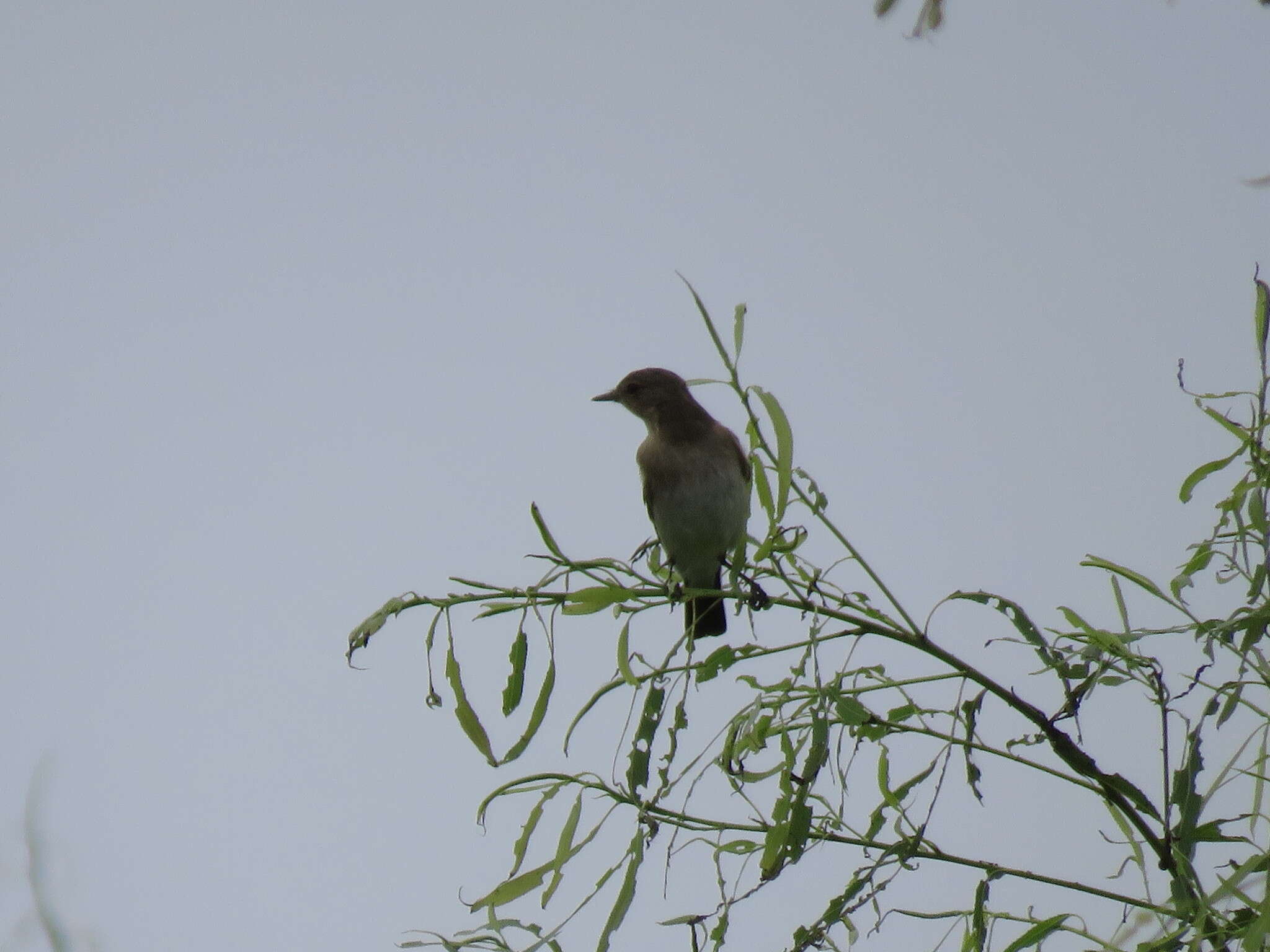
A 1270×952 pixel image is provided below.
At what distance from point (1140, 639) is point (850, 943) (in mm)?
645

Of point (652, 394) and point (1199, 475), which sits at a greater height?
point (652, 394)

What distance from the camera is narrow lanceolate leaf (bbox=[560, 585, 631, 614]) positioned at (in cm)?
191

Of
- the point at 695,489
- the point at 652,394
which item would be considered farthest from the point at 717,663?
the point at 652,394

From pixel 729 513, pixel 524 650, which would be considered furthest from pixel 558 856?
pixel 729 513

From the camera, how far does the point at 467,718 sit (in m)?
1.95

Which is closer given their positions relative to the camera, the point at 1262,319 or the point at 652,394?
the point at 1262,319

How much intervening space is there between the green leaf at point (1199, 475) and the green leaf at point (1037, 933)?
0.70 m

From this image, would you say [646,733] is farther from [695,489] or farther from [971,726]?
A: [695,489]

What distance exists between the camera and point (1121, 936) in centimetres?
175

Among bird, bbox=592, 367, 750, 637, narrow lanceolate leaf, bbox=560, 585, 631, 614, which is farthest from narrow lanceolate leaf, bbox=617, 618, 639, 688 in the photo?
bird, bbox=592, 367, 750, 637

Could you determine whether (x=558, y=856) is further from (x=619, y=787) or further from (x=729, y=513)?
(x=729, y=513)

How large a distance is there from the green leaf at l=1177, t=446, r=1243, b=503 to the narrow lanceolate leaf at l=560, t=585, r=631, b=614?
35.7 inches

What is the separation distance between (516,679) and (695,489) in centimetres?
240

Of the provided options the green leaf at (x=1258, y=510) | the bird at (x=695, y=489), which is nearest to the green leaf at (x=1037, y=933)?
the green leaf at (x=1258, y=510)
